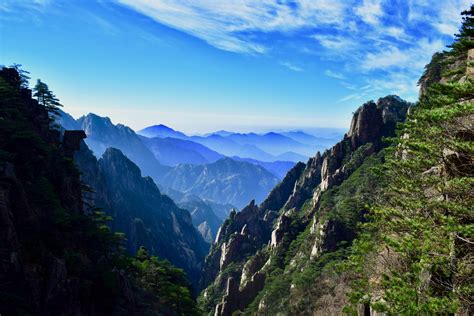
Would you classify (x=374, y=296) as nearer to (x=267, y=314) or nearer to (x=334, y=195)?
(x=267, y=314)

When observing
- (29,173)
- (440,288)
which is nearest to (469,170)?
(440,288)

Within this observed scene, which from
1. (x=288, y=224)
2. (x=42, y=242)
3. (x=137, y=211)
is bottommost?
(x=137, y=211)

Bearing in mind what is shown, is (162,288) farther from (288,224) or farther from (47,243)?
Result: (288,224)

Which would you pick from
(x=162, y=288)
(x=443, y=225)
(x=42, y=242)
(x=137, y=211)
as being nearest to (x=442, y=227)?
(x=443, y=225)

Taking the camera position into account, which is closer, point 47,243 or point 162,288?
point 47,243

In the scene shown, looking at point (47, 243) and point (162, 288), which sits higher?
point (47, 243)

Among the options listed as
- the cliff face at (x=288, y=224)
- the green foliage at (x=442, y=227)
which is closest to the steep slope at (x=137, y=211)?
the cliff face at (x=288, y=224)
